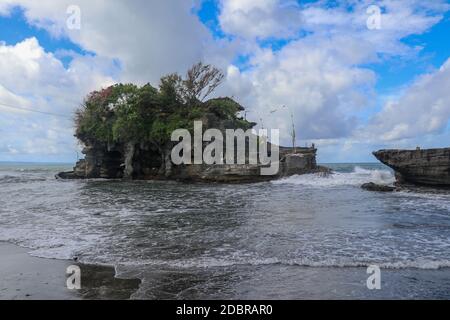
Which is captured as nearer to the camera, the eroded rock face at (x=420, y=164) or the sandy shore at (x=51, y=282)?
the sandy shore at (x=51, y=282)

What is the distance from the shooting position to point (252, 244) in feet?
30.8

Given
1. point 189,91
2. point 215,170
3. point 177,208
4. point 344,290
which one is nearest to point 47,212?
point 177,208

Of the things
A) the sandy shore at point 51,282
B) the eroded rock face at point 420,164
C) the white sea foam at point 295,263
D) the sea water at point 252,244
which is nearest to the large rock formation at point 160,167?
the eroded rock face at point 420,164

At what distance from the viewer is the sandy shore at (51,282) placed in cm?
593

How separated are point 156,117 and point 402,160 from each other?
2411 cm

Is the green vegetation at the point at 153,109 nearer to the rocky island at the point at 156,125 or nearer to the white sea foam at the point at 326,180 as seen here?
the rocky island at the point at 156,125

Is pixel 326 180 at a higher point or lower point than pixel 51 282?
higher

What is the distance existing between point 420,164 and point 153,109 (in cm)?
2629

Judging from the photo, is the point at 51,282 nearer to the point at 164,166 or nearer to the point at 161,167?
the point at 164,166

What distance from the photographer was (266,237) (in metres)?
10.1

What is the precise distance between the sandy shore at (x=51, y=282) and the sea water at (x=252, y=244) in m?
0.35

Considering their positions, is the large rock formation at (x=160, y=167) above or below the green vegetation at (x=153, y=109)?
below

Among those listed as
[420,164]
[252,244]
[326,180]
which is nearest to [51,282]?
[252,244]
